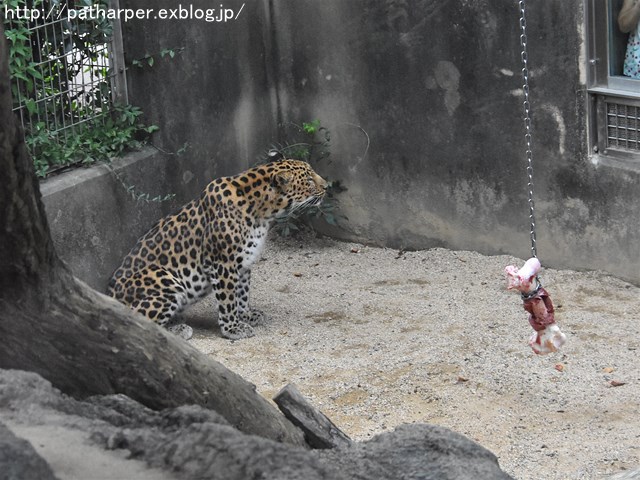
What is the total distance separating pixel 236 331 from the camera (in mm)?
7930

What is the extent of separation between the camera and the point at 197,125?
9195mm

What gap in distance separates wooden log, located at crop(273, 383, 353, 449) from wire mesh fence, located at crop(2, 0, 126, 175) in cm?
440

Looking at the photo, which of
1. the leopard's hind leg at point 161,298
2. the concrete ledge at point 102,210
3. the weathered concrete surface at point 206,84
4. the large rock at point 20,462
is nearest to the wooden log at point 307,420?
the large rock at point 20,462

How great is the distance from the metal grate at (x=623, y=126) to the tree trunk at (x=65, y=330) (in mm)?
4954

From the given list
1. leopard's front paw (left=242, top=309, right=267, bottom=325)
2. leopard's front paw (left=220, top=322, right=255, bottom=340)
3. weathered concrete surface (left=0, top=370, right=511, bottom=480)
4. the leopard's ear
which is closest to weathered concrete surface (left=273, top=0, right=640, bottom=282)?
the leopard's ear

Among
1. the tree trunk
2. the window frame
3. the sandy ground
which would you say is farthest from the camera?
the window frame

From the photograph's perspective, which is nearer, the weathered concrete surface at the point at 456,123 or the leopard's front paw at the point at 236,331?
the leopard's front paw at the point at 236,331

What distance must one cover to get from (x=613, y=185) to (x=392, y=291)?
1.77m

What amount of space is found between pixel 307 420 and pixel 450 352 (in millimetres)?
3301

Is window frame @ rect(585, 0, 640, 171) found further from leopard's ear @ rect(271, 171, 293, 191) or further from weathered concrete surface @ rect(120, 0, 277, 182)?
weathered concrete surface @ rect(120, 0, 277, 182)

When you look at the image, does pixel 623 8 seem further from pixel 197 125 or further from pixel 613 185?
pixel 197 125

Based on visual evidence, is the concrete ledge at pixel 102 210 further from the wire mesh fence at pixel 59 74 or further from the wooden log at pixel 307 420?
the wooden log at pixel 307 420

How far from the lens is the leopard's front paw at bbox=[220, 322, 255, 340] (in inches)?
312

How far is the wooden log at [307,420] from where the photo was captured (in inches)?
163
